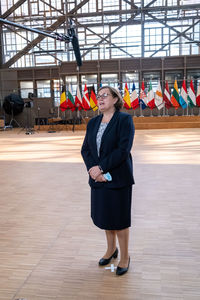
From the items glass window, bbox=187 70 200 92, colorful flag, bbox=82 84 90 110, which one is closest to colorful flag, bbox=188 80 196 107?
glass window, bbox=187 70 200 92

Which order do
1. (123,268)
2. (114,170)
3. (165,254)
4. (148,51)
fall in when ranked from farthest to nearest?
(148,51)
(165,254)
(123,268)
(114,170)

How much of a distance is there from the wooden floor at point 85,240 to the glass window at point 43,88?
13288 millimetres

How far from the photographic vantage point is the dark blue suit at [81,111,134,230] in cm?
192

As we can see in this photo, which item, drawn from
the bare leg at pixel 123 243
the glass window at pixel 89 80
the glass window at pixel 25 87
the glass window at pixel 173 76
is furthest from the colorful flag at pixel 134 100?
the bare leg at pixel 123 243

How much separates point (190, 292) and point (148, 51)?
17.7 meters

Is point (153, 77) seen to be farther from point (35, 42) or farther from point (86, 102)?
point (35, 42)

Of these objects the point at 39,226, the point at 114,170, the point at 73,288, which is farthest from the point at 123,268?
the point at 39,226

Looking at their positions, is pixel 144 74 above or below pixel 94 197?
above

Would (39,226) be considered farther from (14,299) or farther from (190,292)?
(190,292)

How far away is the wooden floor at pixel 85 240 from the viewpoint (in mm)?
1922

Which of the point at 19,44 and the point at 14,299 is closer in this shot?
the point at 14,299

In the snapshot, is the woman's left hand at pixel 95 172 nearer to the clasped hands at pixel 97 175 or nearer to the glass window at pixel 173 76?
the clasped hands at pixel 97 175

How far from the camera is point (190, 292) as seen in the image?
1.85 metres

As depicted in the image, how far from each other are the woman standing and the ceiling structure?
643 inches
